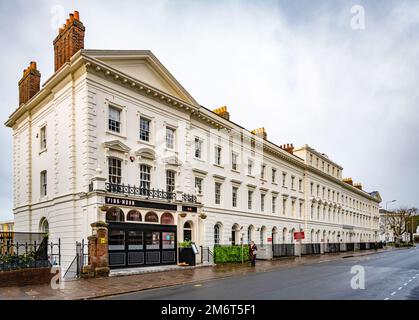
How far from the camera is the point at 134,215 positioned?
20531 millimetres

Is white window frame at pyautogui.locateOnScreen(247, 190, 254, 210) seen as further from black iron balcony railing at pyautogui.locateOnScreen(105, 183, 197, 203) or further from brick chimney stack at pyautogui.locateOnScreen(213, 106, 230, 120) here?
black iron balcony railing at pyautogui.locateOnScreen(105, 183, 197, 203)

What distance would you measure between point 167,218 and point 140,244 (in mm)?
2751

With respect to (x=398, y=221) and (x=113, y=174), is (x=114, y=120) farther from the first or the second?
(x=398, y=221)

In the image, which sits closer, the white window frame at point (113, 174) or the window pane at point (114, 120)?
the white window frame at point (113, 174)

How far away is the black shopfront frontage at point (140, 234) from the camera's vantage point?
19250mm

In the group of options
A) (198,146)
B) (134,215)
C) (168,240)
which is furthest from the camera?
(198,146)

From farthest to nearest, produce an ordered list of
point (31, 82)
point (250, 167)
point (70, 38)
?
point (250, 167)
point (31, 82)
point (70, 38)

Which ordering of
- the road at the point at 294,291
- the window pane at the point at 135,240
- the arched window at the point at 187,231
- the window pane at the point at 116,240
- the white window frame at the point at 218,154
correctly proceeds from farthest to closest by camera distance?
the white window frame at the point at 218,154
the arched window at the point at 187,231
the window pane at the point at 135,240
the window pane at the point at 116,240
the road at the point at 294,291

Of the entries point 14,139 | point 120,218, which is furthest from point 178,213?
point 14,139

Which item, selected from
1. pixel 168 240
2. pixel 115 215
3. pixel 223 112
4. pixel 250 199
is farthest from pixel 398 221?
pixel 115 215

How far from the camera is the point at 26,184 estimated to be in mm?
26094

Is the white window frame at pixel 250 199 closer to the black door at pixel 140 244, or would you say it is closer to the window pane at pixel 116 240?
the black door at pixel 140 244

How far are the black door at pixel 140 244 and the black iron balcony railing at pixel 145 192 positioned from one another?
1.88 metres

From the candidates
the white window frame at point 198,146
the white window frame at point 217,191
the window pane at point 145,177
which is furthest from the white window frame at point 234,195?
the window pane at point 145,177
